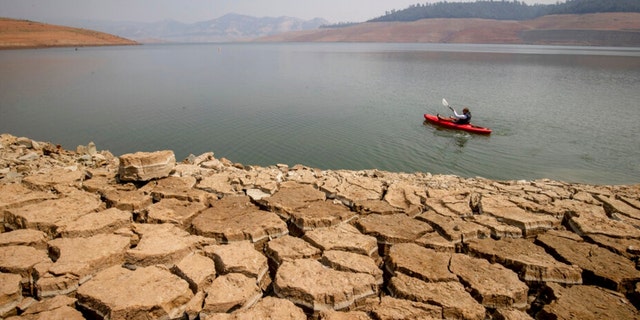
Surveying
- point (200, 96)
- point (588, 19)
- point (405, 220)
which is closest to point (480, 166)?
point (405, 220)

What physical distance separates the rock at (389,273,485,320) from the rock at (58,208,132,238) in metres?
3.50

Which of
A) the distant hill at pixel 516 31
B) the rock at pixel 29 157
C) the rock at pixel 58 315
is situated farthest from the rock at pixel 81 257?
the distant hill at pixel 516 31

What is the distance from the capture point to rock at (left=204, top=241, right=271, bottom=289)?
12.1ft

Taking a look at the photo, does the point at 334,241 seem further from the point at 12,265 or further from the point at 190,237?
the point at 12,265

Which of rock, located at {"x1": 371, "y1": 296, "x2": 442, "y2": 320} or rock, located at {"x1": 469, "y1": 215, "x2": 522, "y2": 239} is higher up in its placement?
rock, located at {"x1": 469, "y1": 215, "x2": 522, "y2": 239}

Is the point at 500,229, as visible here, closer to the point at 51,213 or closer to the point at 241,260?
the point at 241,260

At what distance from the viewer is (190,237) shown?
13.8ft

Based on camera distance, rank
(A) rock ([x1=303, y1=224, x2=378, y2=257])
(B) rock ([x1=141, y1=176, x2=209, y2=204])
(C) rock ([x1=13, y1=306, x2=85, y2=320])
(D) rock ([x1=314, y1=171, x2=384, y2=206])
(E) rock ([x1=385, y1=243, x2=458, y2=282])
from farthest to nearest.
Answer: (D) rock ([x1=314, y1=171, x2=384, y2=206])
(B) rock ([x1=141, y1=176, x2=209, y2=204])
(A) rock ([x1=303, y1=224, x2=378, y2=257])
(E) rock ([x1=385, y1=243, x2=458, y2=282])
(C) rock ([x1=13, y1=306, x2=85, y2=320])

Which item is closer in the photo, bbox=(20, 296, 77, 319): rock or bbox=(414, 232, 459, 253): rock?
bbox=(20, 296, 77, 319): rock

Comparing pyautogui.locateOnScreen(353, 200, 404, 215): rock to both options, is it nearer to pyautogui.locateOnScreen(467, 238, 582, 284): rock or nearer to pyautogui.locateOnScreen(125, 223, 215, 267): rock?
pyautogui.locateOnScreen(467, 238, 582, 284): rock

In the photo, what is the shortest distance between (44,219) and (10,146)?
6.23m

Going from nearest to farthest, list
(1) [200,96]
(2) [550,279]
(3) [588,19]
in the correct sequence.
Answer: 1. (2) [550,279]
2. (1) [200,96]
3. (3) [588,19]

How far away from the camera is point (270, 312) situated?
3.13 m

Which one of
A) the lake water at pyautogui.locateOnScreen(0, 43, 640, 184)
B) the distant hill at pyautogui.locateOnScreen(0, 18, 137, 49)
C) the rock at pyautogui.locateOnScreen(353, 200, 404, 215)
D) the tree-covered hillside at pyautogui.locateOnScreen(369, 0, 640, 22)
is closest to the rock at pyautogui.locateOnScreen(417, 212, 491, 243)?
the rock at pyautogui.locateOnScreen(353, 200, 404, 215)
